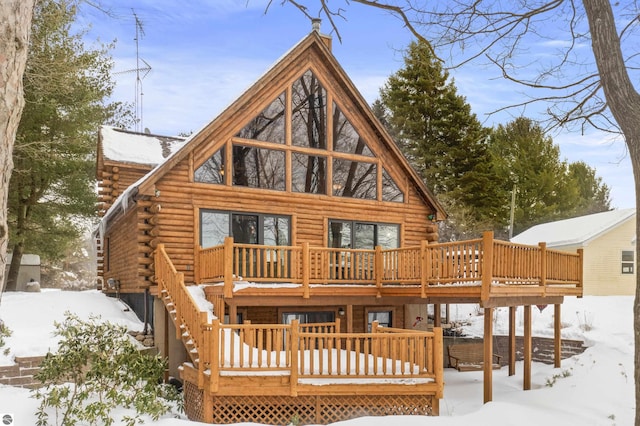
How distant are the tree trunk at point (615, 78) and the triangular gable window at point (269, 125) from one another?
9499mm

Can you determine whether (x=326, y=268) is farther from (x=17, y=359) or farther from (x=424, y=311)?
(x=17, y=359)

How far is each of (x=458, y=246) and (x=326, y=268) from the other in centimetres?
340

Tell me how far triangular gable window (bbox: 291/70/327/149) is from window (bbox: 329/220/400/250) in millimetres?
2522

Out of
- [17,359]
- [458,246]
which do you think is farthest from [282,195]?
[17,359]

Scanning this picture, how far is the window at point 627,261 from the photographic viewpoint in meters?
26.7

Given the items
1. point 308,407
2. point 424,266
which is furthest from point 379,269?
point 308,407

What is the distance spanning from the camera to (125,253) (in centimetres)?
1698

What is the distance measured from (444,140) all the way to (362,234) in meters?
19.0

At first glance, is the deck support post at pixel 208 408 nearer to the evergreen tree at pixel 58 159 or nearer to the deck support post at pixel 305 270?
the deck support post at pixel 305 270

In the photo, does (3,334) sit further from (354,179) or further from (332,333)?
(354,179)

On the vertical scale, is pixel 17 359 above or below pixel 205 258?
below

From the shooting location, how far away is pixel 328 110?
16266 millimetres

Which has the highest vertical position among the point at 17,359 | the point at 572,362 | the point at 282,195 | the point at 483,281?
the point at 282,195

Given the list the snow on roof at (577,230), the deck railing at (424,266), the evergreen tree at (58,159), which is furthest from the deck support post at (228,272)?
the snow on roof at (577,230)
